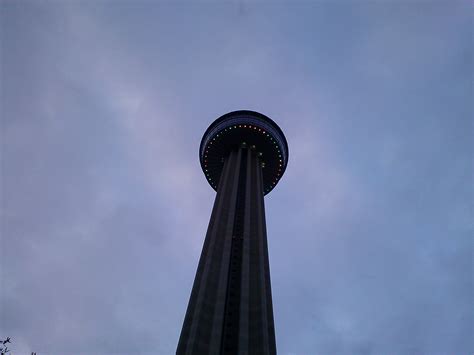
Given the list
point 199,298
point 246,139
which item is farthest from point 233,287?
point 246,139

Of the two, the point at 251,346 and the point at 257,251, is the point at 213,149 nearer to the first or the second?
the point at 257,251

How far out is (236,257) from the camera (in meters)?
52.3

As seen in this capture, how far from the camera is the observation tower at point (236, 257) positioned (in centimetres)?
4097

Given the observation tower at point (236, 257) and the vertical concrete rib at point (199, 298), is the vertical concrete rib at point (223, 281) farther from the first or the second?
the vertical concrete rib at point (199, 298)

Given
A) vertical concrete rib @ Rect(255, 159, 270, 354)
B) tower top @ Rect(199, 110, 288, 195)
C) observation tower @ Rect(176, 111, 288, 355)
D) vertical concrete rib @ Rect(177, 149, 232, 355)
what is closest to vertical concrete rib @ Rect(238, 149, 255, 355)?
observation tower @ Rect(176, 111, 288, 355)

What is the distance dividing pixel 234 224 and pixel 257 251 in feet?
21.5

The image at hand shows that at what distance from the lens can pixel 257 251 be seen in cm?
5372

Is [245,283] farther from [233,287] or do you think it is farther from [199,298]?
[199,298]

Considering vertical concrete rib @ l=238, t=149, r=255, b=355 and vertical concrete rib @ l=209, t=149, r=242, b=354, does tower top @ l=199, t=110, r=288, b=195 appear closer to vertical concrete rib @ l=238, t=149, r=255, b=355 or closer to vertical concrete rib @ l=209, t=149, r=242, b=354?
vertical concrete rib @ l=238, t=149, r=255, b=355

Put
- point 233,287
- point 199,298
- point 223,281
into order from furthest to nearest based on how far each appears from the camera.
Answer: point 233,287
point 223,281
point 199,298

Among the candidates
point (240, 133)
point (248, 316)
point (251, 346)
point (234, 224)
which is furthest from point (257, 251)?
point (240, 133)

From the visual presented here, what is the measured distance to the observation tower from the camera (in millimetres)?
40969

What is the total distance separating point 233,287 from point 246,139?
4189 cm

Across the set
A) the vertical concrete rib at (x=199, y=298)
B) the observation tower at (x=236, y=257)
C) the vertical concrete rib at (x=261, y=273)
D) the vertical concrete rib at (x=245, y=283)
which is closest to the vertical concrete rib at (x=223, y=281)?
the observation tower at (x=236, y=257)
